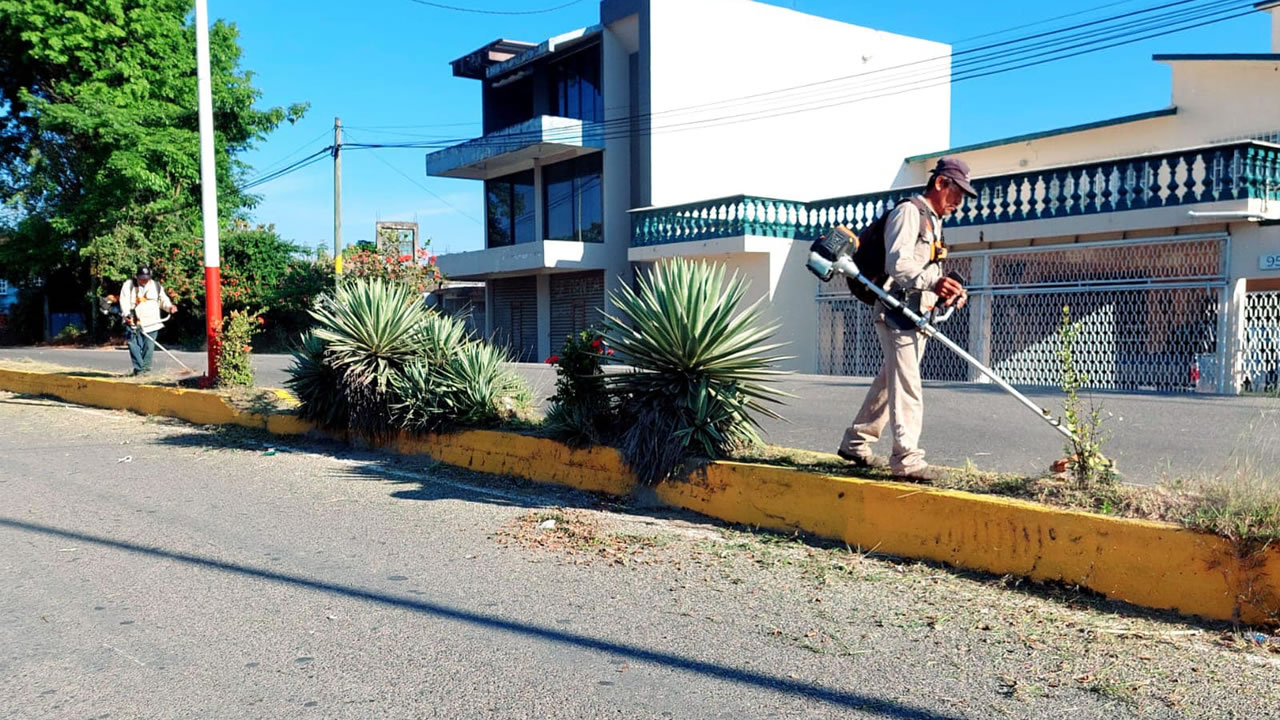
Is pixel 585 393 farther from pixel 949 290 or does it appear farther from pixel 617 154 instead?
pixel 617 154

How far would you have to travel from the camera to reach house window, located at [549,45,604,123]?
2498cm

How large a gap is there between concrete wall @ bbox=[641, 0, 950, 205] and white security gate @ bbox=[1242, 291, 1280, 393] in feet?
42.8

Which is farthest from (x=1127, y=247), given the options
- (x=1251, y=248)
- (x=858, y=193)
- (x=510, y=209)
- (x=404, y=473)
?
(x=510, y=209)

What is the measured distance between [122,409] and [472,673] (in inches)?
437

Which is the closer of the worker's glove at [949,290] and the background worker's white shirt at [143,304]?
the worker's glove at [949,290]

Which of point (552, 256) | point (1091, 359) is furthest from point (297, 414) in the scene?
point (552, 256)

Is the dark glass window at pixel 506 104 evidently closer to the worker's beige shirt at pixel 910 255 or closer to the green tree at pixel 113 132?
the green tree at pixel 113 132

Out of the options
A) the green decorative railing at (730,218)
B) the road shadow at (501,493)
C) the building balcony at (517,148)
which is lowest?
the road shadow at (501,493)

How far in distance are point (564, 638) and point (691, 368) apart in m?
2.64

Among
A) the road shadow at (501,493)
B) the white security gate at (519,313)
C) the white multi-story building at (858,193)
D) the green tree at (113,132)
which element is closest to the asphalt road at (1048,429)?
the road shadow at (501,493)

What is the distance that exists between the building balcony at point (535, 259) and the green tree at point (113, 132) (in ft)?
30.3

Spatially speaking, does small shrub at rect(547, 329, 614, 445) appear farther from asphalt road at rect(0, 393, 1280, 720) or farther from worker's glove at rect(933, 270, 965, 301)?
worker's glove at rect(933, 270, 965, 301)

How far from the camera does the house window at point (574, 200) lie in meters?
25.1

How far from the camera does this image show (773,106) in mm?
24422
